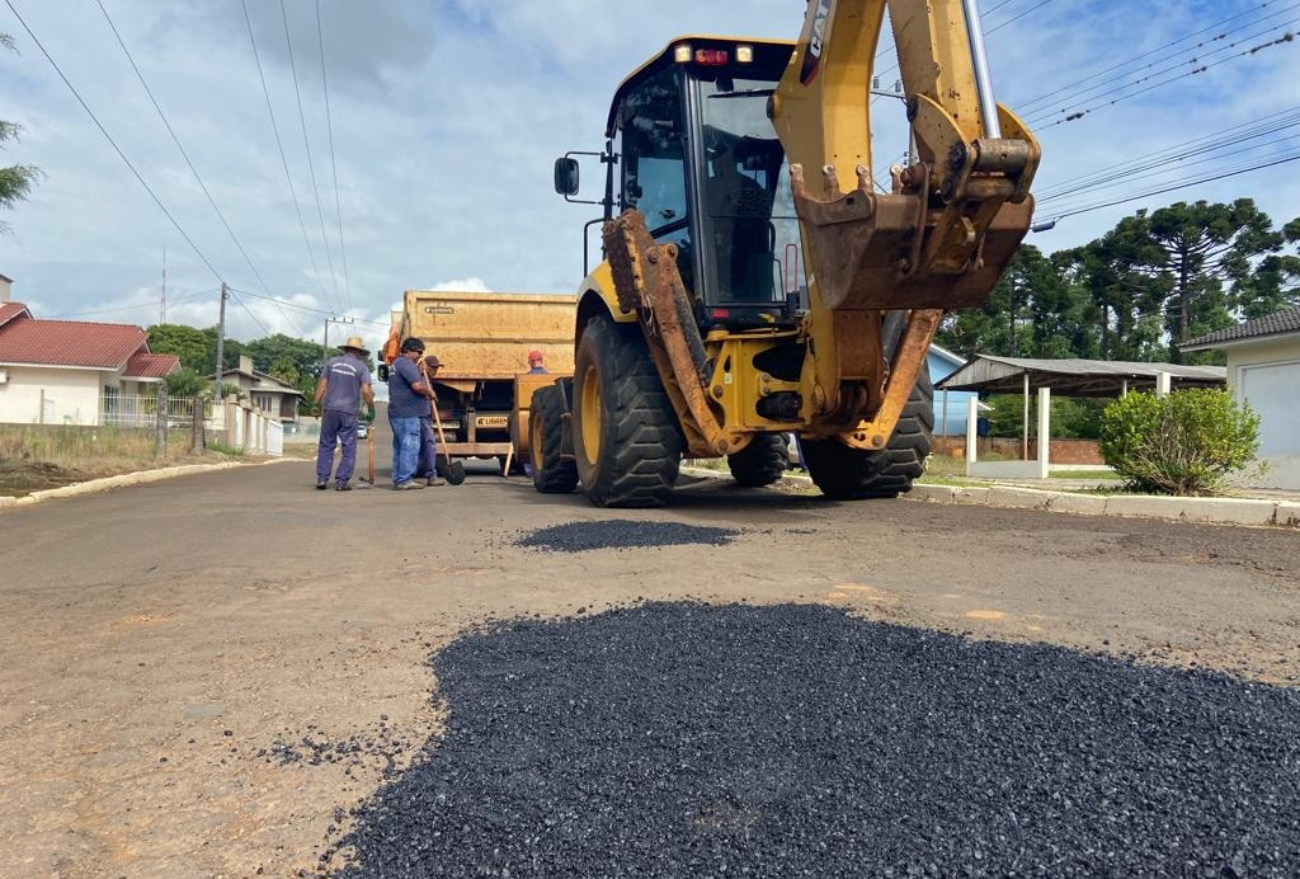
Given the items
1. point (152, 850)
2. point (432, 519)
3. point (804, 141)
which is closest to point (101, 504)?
point (432, 519)

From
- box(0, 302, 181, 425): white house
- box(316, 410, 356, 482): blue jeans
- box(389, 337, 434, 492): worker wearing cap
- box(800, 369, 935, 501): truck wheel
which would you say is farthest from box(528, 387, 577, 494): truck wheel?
box(0, 302, 181, 425): white house

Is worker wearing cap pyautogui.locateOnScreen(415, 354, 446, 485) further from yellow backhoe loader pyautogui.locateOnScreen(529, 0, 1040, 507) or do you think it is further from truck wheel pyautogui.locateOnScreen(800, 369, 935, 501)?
truck wheel pyautogui.locateOnScreen(800, 369, 935, 501)

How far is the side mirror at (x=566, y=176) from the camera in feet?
26.2

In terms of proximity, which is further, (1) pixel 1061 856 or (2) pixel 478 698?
(2) pixel 478 698

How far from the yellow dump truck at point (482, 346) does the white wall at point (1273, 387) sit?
12.1 metres

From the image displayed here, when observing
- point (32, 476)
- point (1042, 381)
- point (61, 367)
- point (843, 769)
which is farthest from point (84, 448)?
point (61, 367)

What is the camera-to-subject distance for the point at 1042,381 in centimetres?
2086

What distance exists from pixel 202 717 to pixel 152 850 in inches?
30.2

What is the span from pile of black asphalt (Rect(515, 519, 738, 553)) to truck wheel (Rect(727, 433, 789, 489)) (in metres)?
3.90

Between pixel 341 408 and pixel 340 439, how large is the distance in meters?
0.51

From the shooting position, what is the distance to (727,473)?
41.2 feet

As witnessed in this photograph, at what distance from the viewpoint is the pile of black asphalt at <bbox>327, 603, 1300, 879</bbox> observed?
170cm

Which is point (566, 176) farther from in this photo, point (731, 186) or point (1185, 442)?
point (1185, 442)

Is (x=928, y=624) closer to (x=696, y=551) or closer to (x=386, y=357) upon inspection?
(x=696, y=551)
